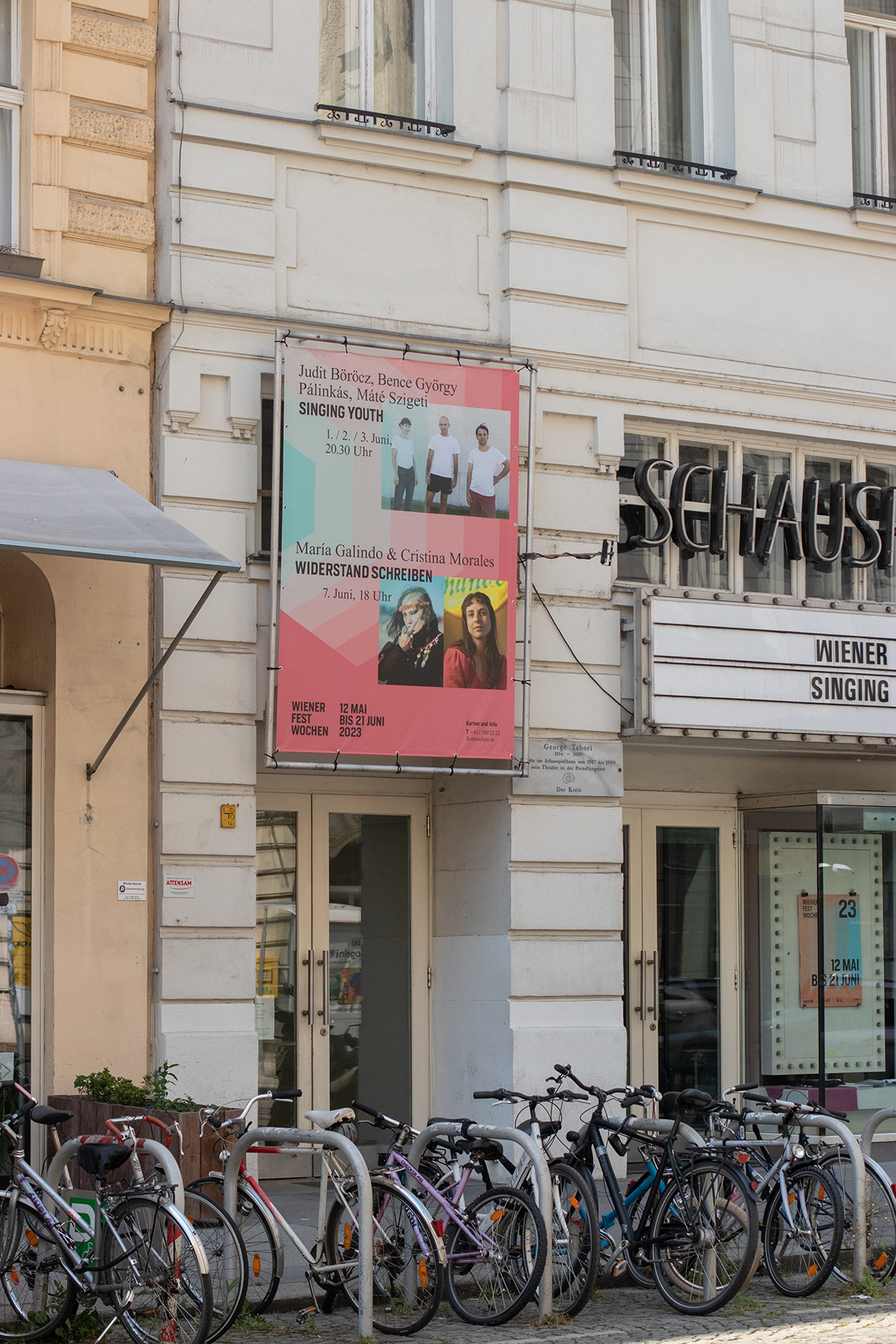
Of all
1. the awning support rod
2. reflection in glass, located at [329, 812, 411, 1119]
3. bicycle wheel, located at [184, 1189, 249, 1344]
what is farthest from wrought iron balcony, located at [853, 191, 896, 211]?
bicycle wheel, located at [184, 1189, 249, 1344]

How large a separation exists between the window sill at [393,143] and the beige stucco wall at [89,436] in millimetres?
1299

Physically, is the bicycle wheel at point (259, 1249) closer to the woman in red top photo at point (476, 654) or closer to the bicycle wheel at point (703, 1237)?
the bicycle wheel at point (703, 1237)

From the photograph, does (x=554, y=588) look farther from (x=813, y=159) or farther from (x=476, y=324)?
(x=813, y=159)

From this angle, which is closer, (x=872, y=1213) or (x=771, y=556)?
(x=872, y=1213)

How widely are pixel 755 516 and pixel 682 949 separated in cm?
351

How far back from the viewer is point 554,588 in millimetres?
12805

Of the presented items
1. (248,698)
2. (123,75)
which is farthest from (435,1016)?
(123,75)

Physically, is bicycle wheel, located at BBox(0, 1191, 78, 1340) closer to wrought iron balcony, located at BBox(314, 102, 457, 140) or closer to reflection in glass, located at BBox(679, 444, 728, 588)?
reflection in glass, located at BBox(679, 444, 728, 588)

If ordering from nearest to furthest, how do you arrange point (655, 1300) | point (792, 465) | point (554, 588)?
point (655, 1300) < point (554, 588) < point (792, 465)

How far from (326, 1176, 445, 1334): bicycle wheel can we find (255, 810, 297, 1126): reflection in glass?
3.89 metres

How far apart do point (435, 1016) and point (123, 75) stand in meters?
6.97

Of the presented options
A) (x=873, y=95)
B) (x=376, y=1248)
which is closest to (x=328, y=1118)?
(x=376, y=1248)

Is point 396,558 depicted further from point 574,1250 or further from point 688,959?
point 574,1250

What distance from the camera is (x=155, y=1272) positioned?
789cm
